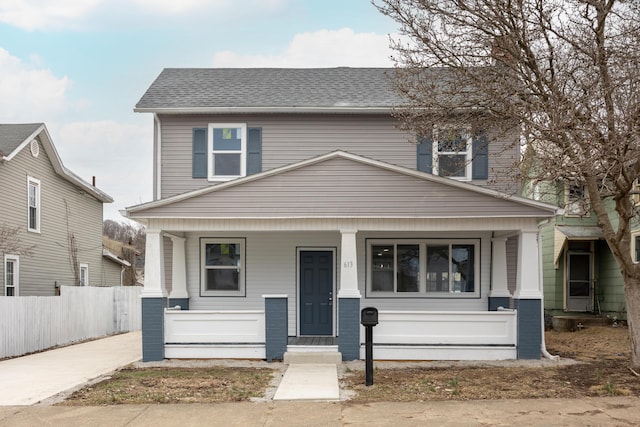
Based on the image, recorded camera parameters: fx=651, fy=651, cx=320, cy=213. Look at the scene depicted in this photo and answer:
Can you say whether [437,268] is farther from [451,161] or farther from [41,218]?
[41,218]

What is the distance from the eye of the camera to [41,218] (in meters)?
21.4

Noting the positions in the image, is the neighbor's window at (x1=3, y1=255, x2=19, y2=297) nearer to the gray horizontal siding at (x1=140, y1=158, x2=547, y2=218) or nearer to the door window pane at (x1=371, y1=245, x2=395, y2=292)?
the gray horizontal siding at (x1=140, y1=158, x2=547, y2=218)

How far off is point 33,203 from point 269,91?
986 centimetres

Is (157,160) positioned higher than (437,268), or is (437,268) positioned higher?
(157,160)

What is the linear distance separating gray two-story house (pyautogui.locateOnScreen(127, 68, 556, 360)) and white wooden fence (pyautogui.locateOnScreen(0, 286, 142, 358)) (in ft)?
11.3

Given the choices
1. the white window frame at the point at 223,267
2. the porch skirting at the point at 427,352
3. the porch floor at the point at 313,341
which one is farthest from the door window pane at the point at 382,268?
the white window frame at the point at 223,267

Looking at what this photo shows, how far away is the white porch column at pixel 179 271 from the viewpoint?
1455 cm

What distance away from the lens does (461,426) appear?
7.55 metres

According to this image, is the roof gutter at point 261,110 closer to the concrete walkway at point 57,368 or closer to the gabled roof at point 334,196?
the gabled roof at point 334,196

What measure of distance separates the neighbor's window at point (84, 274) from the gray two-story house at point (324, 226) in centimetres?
1140

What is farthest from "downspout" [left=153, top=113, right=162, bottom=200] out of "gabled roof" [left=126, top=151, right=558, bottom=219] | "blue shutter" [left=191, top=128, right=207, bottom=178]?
"gabled roof" [left=126, top=151, right=558, bottom=219]

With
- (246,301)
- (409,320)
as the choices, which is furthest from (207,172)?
(409,320)

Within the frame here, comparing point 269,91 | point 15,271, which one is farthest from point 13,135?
point 269,91

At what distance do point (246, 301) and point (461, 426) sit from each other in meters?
7.90
